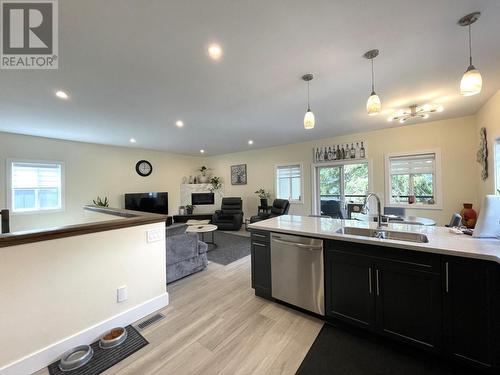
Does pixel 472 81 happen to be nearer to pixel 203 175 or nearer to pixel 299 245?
pixel 299 245

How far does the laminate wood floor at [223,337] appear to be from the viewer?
154 centimetres

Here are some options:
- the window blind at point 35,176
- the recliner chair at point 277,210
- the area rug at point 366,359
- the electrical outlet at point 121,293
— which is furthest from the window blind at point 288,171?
the window blind at point 35,176

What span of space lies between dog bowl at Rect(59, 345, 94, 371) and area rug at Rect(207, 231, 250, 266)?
2.19 m

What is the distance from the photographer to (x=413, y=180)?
4.55 meters

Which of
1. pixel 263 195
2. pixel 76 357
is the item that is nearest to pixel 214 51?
pixel 76 357

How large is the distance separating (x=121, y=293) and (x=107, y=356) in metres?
0.50

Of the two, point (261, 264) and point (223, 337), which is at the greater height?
point (261, 264)

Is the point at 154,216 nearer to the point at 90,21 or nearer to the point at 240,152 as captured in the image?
the point at 90,21

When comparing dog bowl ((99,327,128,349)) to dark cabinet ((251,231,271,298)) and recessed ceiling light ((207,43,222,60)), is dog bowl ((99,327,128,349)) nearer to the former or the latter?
dark cabinet ((251,231,271,298))

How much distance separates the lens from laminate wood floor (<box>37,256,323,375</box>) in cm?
154

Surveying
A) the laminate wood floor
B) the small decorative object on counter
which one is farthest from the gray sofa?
the small decorative object on counter

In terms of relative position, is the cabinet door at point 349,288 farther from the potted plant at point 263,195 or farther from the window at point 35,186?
the window at point 35,186

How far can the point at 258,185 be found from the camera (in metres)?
7.07

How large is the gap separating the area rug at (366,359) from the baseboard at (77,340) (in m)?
1.65
